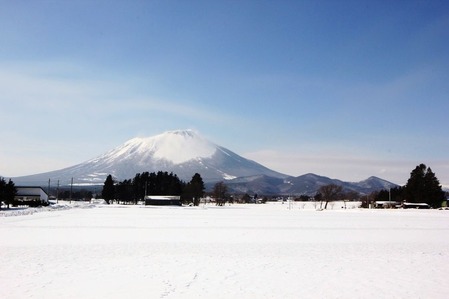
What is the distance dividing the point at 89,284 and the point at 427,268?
1133 cm

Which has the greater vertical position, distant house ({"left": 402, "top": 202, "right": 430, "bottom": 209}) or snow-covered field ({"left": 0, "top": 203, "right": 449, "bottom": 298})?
snow-covered field ({"left": 0, "top": 203, "right": 449, "bottom": 298})

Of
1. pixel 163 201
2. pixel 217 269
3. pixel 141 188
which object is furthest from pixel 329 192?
Answer: pixel 217 269

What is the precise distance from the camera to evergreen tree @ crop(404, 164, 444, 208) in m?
98.5

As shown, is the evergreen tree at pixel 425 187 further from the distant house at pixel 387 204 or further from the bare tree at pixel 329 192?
the bare tree at pixel 329 192

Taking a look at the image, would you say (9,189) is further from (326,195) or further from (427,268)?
(326,195)

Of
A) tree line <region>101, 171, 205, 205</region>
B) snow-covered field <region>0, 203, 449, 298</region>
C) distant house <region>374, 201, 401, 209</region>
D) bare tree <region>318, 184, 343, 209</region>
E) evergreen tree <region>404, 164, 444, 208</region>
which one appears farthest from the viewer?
bare tree <region>318, 184, 343, 209</region>

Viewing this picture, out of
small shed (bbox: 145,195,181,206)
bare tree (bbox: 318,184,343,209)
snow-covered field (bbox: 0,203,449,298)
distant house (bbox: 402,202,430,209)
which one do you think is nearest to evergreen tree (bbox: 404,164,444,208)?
A: distant house (bbox: 402,202,430,209)

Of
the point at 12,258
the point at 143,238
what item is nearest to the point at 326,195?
the point at 143,238

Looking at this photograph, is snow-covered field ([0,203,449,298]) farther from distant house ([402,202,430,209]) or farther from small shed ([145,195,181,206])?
small shed ([145,195,181,206])

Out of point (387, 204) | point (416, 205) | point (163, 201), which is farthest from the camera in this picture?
point (163, 201)

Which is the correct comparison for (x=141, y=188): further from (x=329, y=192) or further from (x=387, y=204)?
(x=387, y=204)

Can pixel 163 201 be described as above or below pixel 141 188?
below

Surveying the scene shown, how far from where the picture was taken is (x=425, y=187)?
3890 inches

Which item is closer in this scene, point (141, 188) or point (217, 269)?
point (217, 269)
